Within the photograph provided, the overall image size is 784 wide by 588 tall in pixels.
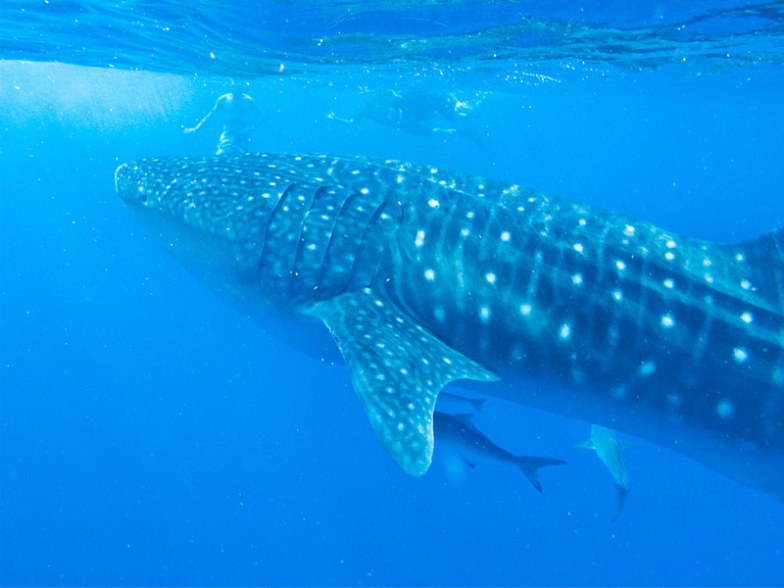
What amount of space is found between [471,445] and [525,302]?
3.16m

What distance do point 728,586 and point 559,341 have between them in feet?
50.8

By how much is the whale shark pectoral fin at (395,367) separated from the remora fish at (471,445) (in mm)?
2656

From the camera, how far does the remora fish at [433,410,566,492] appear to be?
7.39 meters

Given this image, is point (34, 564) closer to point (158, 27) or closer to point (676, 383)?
point (158, 27)

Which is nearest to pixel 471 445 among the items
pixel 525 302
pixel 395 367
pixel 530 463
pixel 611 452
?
pixel 530 463

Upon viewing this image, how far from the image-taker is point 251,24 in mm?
14414

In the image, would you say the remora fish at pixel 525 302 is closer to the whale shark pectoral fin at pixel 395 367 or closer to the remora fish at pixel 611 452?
the whale shark pectoral fin at pixel 395 367

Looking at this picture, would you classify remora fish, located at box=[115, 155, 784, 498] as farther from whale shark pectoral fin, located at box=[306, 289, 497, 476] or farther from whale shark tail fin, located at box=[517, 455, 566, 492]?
whale shark tail fin, located at box=[517, 455, 566, 492]

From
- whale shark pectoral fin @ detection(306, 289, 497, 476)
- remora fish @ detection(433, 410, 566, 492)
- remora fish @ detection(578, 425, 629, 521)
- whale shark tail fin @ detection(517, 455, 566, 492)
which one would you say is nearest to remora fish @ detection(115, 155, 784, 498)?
whale shark pectoral fin @ detection(306, 289, 497, 476)

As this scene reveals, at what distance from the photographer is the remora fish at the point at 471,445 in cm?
739

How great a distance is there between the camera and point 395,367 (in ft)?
14.2

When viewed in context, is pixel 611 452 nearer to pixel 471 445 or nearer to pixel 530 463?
pixel 530 463

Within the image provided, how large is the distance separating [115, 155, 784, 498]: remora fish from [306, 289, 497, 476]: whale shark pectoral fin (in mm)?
16

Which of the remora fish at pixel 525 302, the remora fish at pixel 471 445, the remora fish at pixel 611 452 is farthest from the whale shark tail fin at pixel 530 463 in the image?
the remora fish at pixel 525 302
